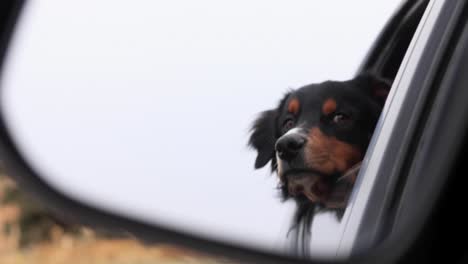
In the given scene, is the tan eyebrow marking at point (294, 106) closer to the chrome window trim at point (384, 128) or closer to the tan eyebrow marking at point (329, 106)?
the tan eyebrow marking at point (329, 106)

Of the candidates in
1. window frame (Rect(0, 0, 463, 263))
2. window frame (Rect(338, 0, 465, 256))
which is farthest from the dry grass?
window frame (Rect(338, 0, 465, 256))

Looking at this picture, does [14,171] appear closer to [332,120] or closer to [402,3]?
[332,120]

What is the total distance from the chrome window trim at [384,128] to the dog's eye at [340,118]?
111 millimetres

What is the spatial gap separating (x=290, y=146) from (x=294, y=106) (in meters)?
0.09

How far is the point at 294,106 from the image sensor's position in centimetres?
142

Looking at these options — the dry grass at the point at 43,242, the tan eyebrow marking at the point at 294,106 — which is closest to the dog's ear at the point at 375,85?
the tan eyebrow marking at the point at 294,106

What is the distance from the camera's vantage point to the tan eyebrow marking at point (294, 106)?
141 centimetres

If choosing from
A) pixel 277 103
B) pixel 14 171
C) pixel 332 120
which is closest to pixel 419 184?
pixel 332 120

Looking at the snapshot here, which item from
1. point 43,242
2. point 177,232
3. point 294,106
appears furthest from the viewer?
point 43,242

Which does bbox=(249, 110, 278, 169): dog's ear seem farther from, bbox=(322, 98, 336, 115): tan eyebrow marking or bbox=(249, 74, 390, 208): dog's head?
bbox=(322, 98, 336, 115): tan eyebrow marking

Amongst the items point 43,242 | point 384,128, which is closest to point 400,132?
point 384,128

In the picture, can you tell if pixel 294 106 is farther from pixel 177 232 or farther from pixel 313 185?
pixel 177 232

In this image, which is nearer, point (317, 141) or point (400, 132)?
point (317, 141)

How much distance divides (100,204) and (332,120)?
40cm
